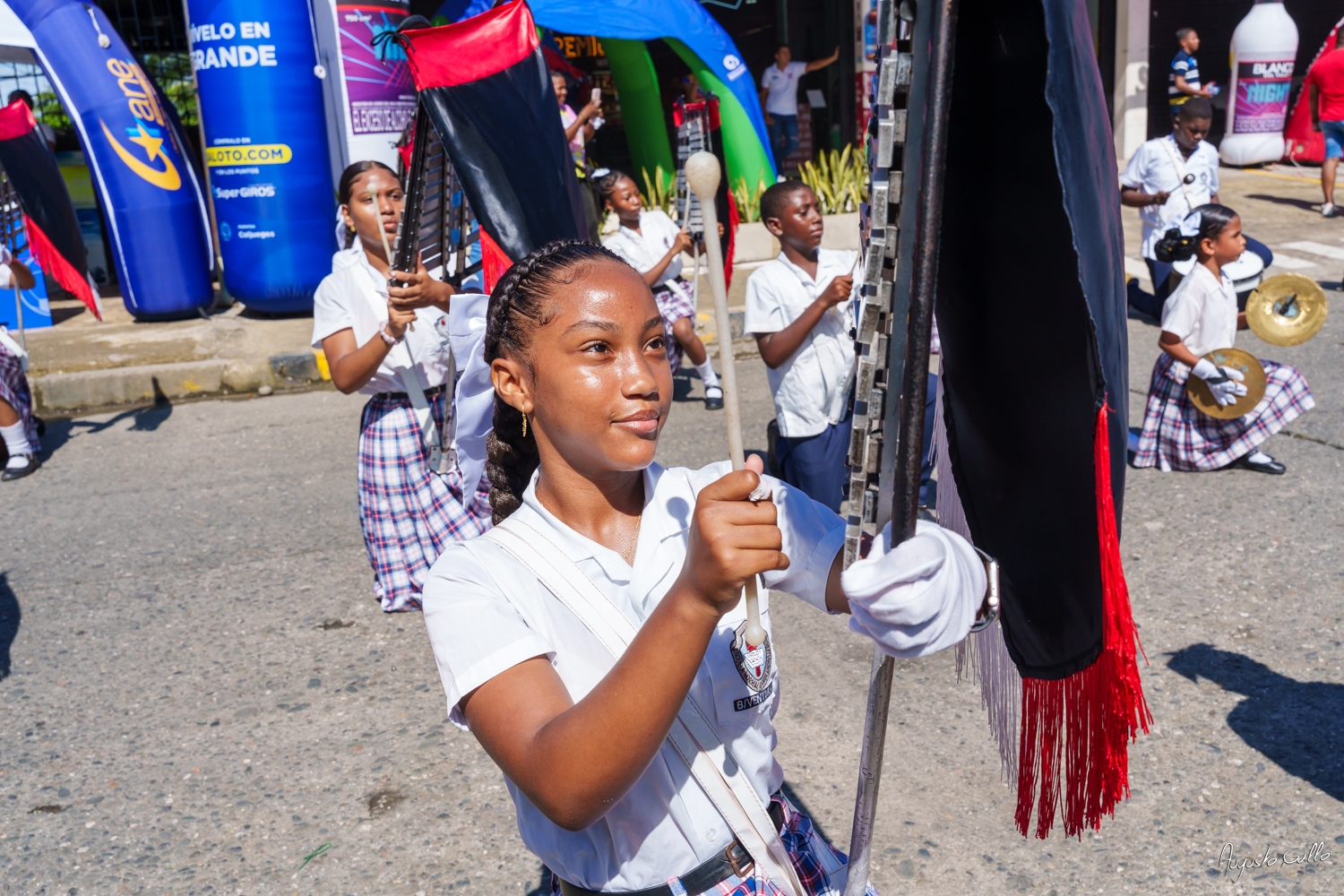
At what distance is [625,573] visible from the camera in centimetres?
153

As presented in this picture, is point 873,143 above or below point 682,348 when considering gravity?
above

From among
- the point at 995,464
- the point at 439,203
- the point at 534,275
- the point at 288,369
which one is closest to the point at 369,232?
the point at 439,203

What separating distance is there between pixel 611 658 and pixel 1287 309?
535 centimetres

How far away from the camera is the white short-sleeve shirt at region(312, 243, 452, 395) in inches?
155

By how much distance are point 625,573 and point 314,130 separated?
341 inches

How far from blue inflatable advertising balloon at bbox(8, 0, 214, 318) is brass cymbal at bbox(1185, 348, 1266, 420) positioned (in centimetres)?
771

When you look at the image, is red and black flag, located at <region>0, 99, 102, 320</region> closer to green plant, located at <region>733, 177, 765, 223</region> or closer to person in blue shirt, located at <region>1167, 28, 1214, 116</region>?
green plant, located at <region>733, 177, 765, 223</region>

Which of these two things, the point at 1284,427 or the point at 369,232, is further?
the point at 1284,427

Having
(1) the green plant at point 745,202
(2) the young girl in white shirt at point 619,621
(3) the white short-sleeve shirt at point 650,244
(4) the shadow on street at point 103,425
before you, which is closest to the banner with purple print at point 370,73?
(4) the shadow on street at point 103,425

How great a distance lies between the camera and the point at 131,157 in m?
8.96

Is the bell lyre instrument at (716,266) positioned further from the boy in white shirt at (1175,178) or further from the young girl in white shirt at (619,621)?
the boy in white shirt at (1175,178)

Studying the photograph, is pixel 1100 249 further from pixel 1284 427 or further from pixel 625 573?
pixel 1284 427

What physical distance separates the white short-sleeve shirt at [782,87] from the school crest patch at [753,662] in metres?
12.8

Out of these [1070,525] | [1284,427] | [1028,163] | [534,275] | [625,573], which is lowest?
[1284,427]
